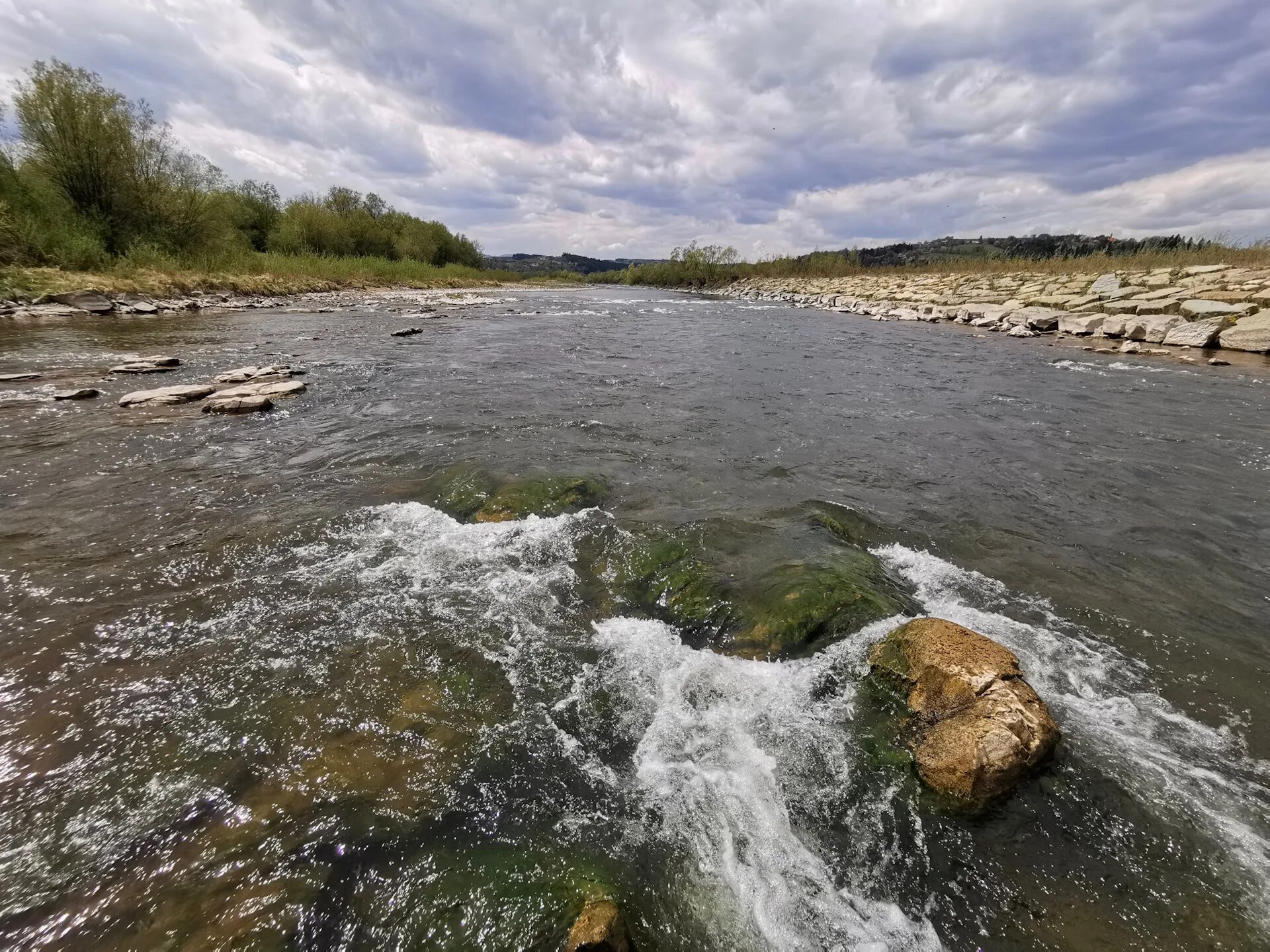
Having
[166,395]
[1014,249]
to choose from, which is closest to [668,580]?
[166,395]

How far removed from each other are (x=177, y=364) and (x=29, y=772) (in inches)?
560

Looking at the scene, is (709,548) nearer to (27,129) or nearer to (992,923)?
(992,923)

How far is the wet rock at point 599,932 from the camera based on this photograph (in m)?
2.19

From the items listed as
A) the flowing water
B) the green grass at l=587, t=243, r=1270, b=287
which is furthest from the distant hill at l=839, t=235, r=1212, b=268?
the flowing water

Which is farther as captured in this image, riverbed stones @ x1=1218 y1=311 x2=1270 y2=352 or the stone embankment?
the stone embankment

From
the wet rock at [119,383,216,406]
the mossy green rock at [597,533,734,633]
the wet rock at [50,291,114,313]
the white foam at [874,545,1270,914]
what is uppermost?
the wet rock at [50,291,114,313]

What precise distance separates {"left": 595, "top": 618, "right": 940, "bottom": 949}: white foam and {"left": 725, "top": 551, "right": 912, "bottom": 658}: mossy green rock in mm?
175

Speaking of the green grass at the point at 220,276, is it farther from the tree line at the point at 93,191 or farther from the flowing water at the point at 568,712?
the flowing water at the point at 568,712

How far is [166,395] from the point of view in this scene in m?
10.2

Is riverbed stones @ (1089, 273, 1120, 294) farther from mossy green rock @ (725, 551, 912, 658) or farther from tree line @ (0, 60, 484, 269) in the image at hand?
tree line @ (0, 60, 484, 269)

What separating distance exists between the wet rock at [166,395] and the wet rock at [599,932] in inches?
486

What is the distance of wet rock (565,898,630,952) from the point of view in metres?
2.19

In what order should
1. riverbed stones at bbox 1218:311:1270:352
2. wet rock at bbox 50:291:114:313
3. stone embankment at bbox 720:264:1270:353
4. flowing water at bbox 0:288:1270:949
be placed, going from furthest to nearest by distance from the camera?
wet rock at bbox 50:291:114:313 → stone embankment at bbox 720:264:1270:353 → riverbed stones at bbox 1218:311:1270:352 → flowing water at bbox 0:288:1270:949

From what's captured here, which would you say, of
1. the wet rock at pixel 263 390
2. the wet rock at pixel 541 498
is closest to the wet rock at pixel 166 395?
the wet rock at pixel 263 390
